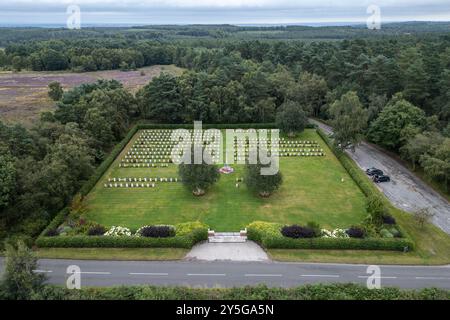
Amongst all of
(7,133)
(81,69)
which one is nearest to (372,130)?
(7,133)

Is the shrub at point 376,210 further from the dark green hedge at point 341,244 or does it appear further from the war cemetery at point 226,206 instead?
the dark green hedge at point 341,244

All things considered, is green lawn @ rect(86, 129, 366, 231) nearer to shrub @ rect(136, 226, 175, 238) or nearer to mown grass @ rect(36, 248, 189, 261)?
shrub @ rect(136, 226, 175, 238)

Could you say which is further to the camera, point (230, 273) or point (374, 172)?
point (374, 172)

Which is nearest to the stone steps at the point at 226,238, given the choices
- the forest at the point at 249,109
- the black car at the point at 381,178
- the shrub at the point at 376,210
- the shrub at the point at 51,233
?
the shrub at the point at 376,210

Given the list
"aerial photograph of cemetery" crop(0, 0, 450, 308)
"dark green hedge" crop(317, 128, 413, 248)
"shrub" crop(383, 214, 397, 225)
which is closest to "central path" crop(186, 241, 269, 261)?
"aerial photograph of cemetery" crop(0, 0, 450, 308)

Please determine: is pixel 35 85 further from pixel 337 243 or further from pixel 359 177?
pixel 337 243

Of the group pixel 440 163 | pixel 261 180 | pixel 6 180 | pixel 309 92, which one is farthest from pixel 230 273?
pixel 309 92

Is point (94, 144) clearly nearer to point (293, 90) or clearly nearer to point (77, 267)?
point (77, 267)
